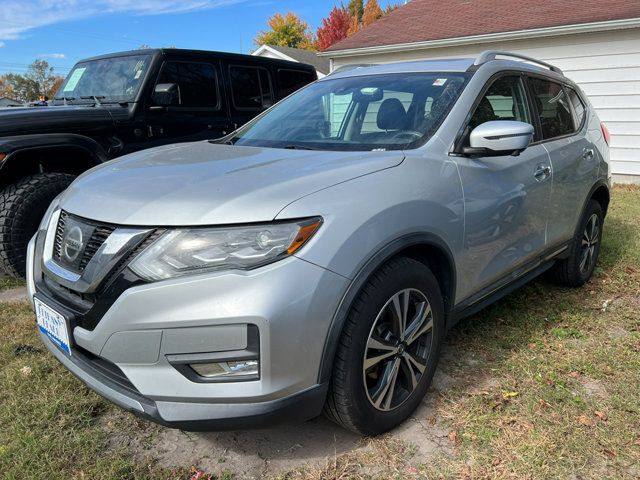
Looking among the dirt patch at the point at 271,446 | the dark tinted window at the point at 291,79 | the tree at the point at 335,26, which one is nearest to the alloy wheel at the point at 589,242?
the dirt patch at the point at 271,446

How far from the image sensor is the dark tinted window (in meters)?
6.53

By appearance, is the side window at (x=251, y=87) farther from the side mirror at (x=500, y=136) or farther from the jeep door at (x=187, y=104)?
the side mirror at (x=500, y=136)

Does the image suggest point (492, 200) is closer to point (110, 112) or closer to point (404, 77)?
point (404, 77)

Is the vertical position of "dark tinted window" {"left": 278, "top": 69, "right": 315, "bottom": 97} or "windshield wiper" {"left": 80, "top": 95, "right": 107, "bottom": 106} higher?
"windshield wiper" {"left": 80, "top": 95, "right": 107, "bottom": 106}

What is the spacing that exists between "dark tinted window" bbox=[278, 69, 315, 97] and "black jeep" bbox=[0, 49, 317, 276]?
17 mm

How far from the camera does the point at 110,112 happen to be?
15.5 feet

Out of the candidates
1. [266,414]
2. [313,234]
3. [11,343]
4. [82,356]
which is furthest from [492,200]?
[11,343]

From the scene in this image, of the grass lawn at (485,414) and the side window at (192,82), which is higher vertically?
the side window at (192,82)

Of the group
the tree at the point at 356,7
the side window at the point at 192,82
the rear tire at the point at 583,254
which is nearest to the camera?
the rear tire at the point at 583,254

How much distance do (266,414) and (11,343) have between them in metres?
2.15

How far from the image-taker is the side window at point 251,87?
587 centimetres

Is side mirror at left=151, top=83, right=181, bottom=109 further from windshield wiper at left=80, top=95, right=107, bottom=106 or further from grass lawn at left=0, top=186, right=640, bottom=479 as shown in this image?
grass lawn at left=0, top=186, right=640, bottom=479

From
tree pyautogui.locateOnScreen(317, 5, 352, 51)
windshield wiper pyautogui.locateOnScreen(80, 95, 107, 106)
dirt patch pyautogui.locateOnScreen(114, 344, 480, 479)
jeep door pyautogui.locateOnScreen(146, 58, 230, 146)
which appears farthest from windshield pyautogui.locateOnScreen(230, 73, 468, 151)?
tree pyautogui.locateOnScreen(317, 5, 352, 51)

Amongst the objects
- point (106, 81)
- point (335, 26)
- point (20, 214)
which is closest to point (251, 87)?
point (106, 81)
